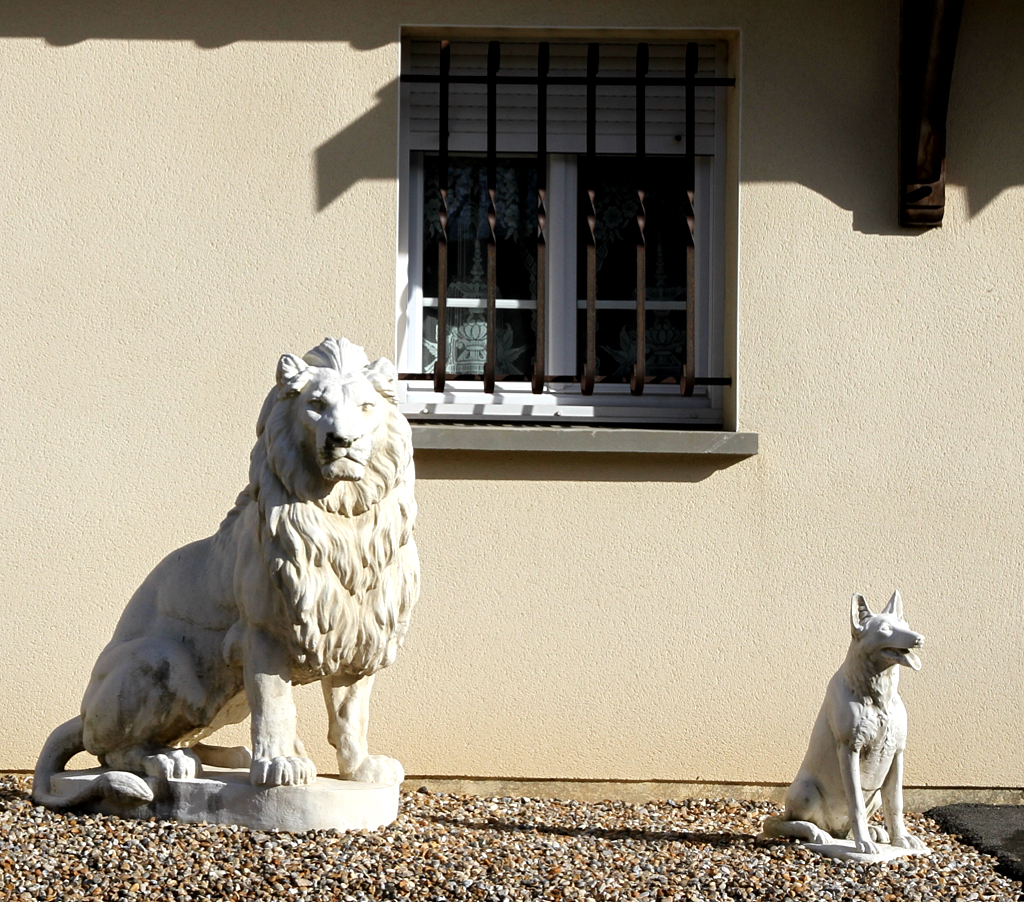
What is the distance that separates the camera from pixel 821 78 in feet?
18.8

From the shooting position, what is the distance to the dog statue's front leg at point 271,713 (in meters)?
4.04

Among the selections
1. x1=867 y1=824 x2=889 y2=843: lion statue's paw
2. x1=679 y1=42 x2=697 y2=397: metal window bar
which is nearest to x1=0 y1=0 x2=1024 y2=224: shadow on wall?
x1=679 y1=42 x2=697 y2=397: metal window bar

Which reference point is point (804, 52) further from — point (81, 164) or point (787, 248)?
point (81, 164)

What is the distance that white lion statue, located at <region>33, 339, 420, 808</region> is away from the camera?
402 cm

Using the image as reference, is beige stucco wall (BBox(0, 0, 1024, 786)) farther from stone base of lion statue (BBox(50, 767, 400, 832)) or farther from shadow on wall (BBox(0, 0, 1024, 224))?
stone base of lion statue (BBox(50, 767, 400, 832))

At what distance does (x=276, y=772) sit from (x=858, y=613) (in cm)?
194

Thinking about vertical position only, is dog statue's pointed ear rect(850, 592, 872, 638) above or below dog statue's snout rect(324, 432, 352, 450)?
below

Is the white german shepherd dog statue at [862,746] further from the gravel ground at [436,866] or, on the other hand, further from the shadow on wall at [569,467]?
the shadow on wall at [569,467]

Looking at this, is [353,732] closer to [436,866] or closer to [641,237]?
[436,866]

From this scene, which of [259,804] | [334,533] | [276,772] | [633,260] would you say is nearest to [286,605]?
[334,533]

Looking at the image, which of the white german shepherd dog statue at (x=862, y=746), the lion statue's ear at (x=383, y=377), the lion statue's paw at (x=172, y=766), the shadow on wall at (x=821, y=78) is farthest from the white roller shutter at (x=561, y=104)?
the lion statue's paw at (x=172, y=766)

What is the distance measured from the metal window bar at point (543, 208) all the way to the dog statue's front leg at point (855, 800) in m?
1.97

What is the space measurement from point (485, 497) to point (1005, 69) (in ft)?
9.48

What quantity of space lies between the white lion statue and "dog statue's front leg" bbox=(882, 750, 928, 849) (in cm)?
162
